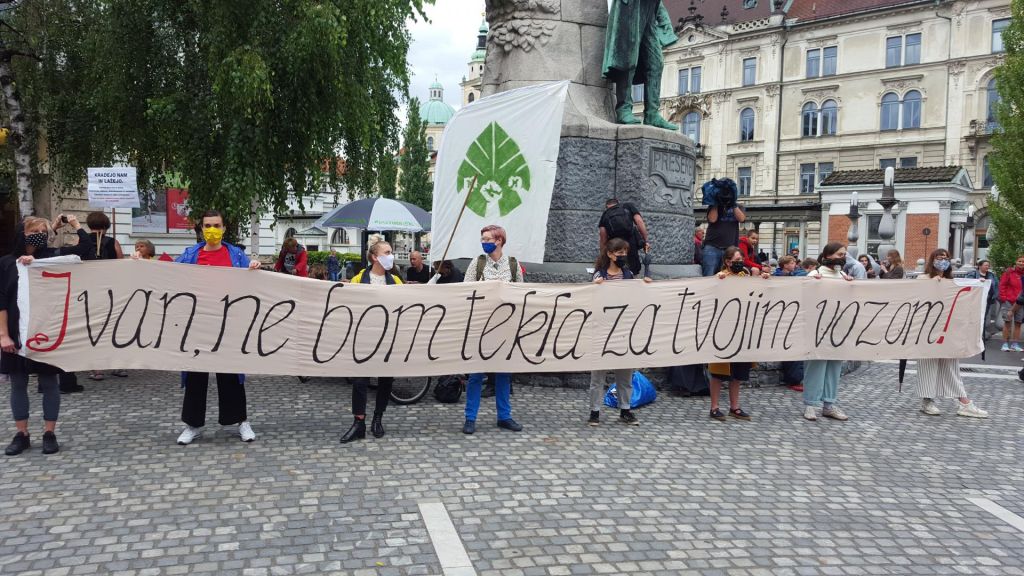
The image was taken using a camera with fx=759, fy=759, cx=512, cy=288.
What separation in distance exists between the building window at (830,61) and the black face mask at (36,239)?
58.1 meters

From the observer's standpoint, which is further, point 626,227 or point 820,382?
point 626,227

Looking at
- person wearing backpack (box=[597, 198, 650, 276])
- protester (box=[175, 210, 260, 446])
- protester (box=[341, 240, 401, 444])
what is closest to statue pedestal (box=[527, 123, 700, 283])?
person wearing backpack (box=[597, 198, 650, 276])

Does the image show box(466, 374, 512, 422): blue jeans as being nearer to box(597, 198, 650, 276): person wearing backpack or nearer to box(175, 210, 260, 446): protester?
box(175, 210, 260, 446): protester

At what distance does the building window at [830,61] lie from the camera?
55.3 meters

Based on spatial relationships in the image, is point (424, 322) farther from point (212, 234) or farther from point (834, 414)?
point (834, 414)

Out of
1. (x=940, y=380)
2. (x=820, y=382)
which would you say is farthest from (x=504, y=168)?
(x=940, y=380)

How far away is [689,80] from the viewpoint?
2419 inches

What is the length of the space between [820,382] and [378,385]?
166 inches

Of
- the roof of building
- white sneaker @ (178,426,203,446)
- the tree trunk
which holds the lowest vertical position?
white sneaker @ (178,426,203,446)

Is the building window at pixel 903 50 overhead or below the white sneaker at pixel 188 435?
overhead

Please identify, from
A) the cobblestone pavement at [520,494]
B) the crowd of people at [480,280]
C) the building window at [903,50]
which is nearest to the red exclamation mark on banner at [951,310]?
the crowd of people at [480,280]

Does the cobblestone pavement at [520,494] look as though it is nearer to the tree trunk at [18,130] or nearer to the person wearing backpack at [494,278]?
the person wearing backpack at [494,278]

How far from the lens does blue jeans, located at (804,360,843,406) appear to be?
7.30m

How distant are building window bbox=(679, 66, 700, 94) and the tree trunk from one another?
2143 inches
